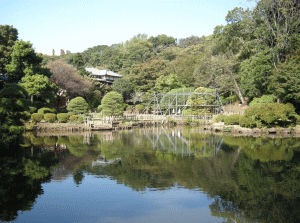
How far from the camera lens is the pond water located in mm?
8445

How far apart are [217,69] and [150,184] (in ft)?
106

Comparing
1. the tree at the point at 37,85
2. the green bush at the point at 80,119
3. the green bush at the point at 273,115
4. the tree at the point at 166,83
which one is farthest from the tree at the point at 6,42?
the green bush at the point at 273,115

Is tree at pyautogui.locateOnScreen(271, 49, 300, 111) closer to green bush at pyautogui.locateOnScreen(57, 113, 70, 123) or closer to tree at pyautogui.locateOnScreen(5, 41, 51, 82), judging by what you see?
green bush at pyautogui.locateOnScreen(57, 113, 70, 123)

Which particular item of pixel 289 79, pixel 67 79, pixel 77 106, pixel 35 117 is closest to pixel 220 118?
pixel 289 79

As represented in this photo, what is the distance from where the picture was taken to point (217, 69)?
1594 inches

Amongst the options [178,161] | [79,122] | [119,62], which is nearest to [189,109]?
[79,122]

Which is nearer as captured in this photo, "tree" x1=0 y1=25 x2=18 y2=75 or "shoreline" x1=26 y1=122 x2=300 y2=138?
"shoreline" x1=26 y1=122 x2=300 y2=138

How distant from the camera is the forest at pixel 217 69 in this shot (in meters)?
28.9

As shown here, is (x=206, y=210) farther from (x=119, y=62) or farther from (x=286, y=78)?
(x=119, y=62)

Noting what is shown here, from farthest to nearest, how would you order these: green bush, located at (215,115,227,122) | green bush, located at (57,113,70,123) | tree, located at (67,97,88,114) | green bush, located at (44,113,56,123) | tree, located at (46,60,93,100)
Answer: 1. tree, located at (46,60,93,100)
2. green bush, located at (215,115,227,122)
3. tree, located at (67,97,88,114)
4. green bush, located at (57,113,70,123)
5. green bush, located at (44,113,56,123)

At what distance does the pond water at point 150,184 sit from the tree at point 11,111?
1174mm

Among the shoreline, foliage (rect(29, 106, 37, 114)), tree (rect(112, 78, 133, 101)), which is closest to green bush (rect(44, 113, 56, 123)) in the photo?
the shoreline

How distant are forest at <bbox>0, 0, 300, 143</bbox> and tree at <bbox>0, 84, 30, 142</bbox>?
0.06 meters

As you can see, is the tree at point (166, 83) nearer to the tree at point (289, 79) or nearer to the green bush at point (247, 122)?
the tree at point (289, 79)
